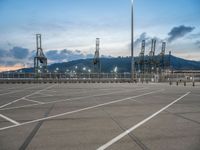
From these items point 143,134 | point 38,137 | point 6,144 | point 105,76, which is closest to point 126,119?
point 143,134

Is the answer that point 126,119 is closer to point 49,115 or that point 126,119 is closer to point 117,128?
point 117,128

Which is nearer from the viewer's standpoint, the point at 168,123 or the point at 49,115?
the point at 168,123

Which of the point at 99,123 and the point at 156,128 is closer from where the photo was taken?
the point at 156,128

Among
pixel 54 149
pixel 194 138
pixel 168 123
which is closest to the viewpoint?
pixel 54 149

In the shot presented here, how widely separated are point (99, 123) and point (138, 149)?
2397 millimetres

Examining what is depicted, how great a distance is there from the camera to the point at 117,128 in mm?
6023

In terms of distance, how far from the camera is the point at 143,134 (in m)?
5.43

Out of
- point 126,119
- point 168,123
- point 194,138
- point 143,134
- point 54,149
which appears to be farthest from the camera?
point 126,119

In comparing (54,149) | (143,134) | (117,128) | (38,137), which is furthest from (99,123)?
(54,149)

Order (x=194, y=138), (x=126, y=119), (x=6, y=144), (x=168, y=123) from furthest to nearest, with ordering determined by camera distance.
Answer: (x=126, y=119), (x=168, y=123), (x=194, y=138), (x=6, y=144)

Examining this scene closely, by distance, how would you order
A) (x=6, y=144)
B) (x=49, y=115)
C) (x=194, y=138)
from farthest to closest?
(x=49, y=115)
(x=194, y=138)
(x=6, y=144)

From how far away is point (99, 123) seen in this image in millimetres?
6648

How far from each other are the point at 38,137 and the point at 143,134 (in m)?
2.43

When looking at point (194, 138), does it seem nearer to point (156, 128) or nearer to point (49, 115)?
point (156, 128)
